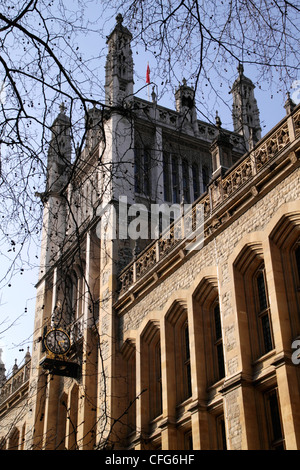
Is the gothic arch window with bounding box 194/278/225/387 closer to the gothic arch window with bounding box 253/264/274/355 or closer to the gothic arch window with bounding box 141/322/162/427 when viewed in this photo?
the gothic arch window with bounding box 253/264/274/355

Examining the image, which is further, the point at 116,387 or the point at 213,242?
the point at 116,387

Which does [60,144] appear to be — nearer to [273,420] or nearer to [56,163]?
[273,420]

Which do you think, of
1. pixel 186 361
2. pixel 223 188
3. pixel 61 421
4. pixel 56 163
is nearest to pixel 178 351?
pixel 186 361

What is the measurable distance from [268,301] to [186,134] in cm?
1455

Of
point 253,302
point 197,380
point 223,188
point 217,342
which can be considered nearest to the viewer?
point 253,302

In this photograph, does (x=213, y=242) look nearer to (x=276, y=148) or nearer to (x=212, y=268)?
(x=212, y=268)

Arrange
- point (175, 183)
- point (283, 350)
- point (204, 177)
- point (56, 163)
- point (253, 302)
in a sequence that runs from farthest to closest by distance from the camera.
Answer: point (204, 177)
point (175, 183)
point (56, 163)
point (253, 302)
point (283, 350)

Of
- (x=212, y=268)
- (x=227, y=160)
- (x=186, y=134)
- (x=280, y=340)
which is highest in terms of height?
(x=186, y=134)

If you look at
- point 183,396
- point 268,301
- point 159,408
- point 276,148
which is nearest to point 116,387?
point 159,408

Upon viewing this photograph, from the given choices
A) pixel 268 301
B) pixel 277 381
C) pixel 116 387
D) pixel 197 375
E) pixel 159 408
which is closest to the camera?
pixel 277 381

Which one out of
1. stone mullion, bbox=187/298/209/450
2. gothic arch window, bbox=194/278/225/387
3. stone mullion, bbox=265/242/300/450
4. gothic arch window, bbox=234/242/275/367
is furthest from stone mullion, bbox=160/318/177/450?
stone mullion, bbox=265/242/300/450

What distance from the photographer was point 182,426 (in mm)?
17969

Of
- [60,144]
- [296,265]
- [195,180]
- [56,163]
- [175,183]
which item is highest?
[195,180]
